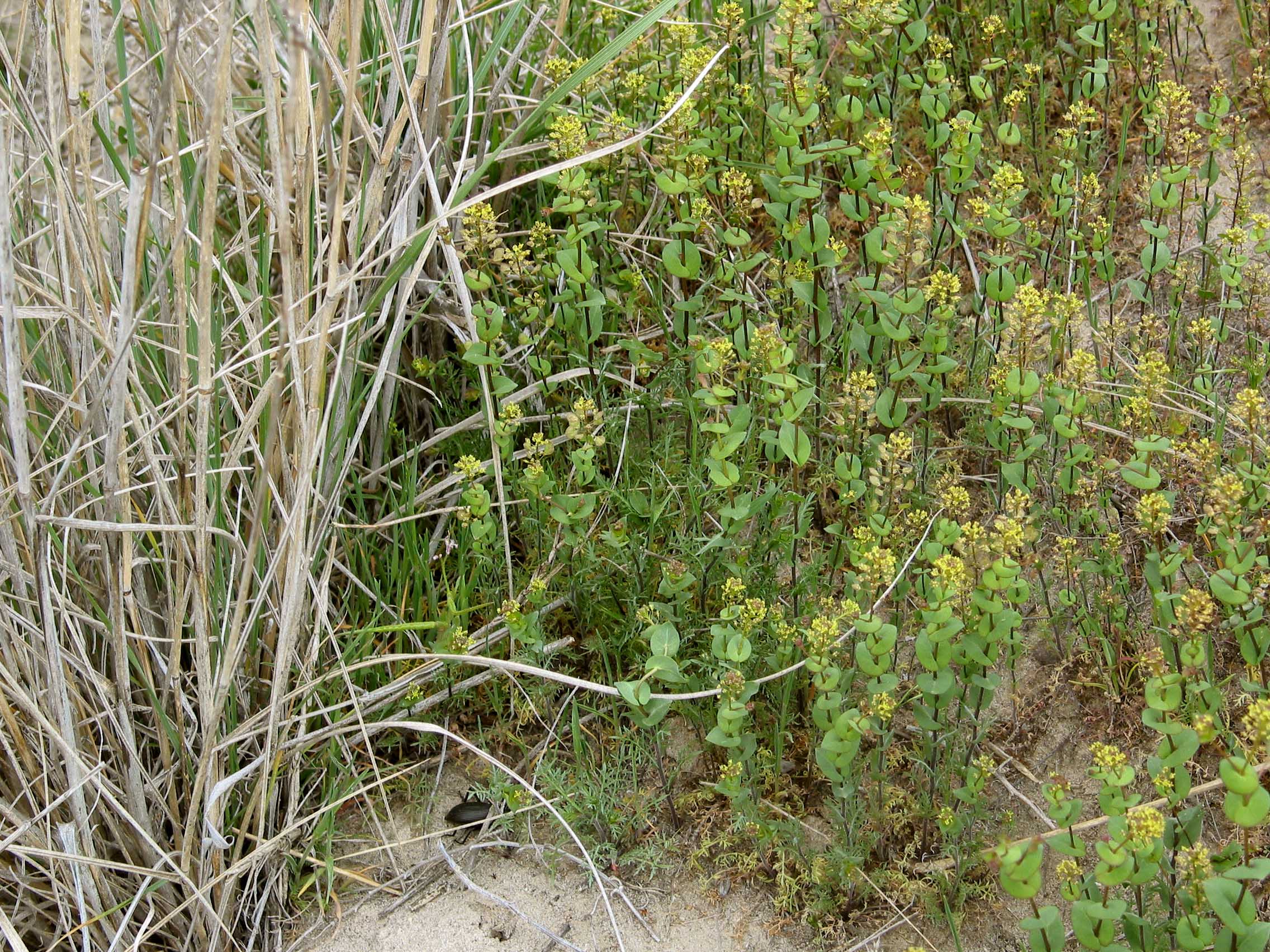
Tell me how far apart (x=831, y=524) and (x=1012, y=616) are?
0.57m

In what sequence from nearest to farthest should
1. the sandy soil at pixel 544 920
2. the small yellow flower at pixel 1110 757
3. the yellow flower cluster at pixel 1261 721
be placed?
the yellow flower cluster at pixel 1261 721 < the small yellow flower at pixel 1110 757 < the sandy soil at pixel 544 920

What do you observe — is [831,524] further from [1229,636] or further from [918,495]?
[1229,636]

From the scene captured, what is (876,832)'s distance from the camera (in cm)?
236

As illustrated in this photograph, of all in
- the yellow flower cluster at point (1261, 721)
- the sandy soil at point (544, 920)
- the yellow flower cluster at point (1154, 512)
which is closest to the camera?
the yellow flower cluster at point (1261, 721)

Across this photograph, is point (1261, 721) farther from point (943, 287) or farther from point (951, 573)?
point (943, 287)

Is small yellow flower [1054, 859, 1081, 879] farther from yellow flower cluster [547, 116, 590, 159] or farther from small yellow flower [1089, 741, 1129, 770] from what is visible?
yellow flower cluster [547, 116, 590, 159]

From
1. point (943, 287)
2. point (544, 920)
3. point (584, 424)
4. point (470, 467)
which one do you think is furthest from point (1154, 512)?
point (544, 920)

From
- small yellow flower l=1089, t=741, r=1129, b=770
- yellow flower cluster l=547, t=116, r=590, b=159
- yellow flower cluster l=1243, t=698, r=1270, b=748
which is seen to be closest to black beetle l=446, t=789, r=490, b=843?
small yellow flower l=1089, t=741, r=1129, b=770

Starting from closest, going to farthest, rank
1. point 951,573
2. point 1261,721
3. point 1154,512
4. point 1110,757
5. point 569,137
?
point 1261,721 < point 1110,757 < point 951,573 < point 1154,512 < point 569,137

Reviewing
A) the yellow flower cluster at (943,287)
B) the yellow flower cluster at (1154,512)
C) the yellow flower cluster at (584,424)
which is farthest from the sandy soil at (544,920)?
the yellow flower cluster at (943,287)

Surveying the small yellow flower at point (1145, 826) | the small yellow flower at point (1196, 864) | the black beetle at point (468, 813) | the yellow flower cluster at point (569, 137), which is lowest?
the black beetle at point (468, 813)

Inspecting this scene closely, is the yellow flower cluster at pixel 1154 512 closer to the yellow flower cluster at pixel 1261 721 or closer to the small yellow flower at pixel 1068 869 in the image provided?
the yellow flower cluster at pixel 1261 721

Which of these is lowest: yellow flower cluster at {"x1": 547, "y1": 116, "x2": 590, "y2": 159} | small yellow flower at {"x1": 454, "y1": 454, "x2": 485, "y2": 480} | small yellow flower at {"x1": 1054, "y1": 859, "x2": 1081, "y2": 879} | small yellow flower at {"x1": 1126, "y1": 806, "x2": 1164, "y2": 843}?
small yellow flower at {"x1": 1054, "y1": 859, "x2": 1081, "y2": 879}

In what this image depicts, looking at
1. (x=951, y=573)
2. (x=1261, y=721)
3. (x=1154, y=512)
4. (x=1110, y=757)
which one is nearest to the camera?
(x=1261, y=721)
